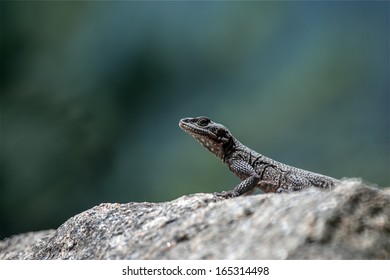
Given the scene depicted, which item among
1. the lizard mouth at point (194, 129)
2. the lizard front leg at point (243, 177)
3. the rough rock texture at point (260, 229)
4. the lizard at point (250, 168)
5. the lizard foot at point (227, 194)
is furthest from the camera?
the lizard mouth at point (194, 129)

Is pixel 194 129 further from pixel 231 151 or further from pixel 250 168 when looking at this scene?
pixel 250 168

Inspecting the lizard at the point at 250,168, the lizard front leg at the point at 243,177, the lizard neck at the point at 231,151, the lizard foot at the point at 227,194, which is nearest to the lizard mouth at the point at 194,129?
the lizard at the point at 250,168

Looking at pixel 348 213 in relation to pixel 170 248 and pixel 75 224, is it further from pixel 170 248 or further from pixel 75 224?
pixel 75 224

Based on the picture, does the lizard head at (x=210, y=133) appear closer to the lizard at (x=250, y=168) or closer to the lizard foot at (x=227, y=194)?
the lizard at (x=250, y=168)

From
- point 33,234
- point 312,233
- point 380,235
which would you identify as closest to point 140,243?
point 312,233

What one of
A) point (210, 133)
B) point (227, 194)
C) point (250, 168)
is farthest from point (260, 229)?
point (210, 133)

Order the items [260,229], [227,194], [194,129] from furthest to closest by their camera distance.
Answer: [194,129] < [227,194] < [260,229]

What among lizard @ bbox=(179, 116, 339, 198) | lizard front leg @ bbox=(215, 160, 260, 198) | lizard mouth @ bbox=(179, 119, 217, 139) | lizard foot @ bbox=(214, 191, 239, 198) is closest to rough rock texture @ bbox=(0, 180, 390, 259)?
lizard foot @ bbox=(214, 191, 239, 198)

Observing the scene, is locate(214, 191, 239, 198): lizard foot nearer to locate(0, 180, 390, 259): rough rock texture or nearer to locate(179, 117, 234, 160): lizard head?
locate(0, 180, 390, 259): rough rock texture
